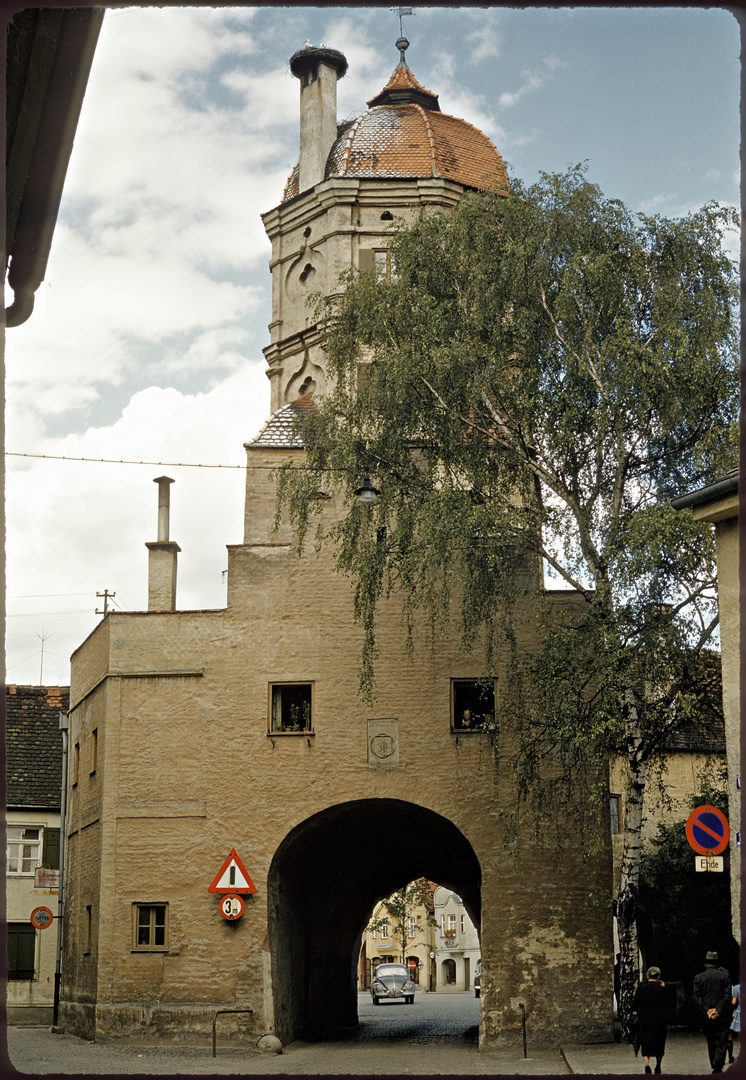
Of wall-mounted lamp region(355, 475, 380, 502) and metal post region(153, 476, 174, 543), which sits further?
metal post region(153, 476, 174, 543)

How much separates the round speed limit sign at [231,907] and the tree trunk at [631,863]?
6934 millimetres

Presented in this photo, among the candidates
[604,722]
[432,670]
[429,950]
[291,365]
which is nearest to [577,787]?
[432,670]

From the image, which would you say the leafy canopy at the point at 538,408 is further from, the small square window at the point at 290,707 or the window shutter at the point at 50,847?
the window shutter at the point at 50,847

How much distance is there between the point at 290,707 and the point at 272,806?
6.26 feet

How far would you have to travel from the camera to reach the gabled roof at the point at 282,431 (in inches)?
1175

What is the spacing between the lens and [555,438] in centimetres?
2130

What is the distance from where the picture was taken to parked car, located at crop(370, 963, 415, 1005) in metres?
54.7

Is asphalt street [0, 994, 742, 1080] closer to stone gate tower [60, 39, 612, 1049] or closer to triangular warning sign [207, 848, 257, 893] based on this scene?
stone gate tower [60, 39, 612, 1049]

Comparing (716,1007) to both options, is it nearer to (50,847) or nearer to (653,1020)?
(653,1020)

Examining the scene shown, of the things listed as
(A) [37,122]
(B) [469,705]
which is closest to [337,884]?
(B) [469,705]

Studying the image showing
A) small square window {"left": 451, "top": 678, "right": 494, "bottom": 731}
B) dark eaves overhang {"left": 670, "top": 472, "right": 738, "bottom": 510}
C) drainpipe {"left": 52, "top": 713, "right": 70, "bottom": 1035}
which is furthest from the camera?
drainpipe {"left": 52, "top": 713, "right": 70, "bottom": 1035}

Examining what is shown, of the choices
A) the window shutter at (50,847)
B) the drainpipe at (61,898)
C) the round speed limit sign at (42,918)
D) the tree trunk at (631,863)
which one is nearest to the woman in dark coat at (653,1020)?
the tree trunk at (631,863)

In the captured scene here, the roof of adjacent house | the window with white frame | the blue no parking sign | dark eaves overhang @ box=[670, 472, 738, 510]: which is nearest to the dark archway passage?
the window with white frame

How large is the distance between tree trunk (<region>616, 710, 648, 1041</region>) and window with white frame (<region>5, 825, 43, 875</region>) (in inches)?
847
